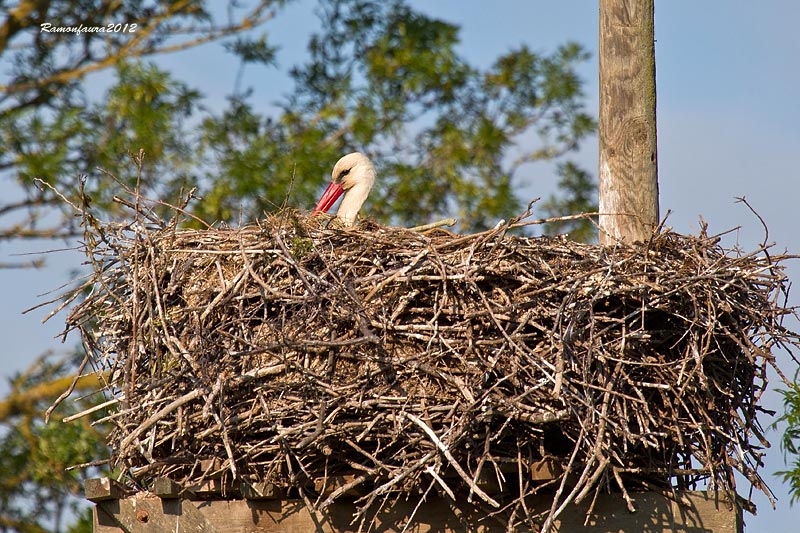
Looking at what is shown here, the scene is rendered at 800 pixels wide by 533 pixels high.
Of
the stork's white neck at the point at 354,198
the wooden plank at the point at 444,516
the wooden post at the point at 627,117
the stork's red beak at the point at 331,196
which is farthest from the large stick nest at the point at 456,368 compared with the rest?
the stork's red beak at the point at 331,196

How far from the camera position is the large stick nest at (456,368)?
4117 mm

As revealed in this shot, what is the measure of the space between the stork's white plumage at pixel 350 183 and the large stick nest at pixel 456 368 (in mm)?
1900

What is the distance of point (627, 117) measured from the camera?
511 centimetres

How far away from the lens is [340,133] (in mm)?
9438

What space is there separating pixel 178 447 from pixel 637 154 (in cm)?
226

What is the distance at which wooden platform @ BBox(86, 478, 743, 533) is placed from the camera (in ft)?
14.0

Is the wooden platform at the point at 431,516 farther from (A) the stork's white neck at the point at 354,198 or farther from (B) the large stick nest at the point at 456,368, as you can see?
(A) the stork's white neck at the point at 354,198

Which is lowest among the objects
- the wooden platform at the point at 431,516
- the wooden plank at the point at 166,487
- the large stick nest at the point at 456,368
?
the wooden platform at the point at 431,516

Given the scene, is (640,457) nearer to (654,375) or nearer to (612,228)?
(654,375)

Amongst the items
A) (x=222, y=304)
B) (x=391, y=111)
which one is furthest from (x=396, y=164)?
(x=222, y=304)

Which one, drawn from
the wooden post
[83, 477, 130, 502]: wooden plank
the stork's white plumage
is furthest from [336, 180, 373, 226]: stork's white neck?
[83, 477, 130, 502]: wooden plank

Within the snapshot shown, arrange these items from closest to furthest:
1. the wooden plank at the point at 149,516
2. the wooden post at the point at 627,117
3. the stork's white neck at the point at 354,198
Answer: the wooden plank at the point at 149,516 < the wooden post at the point at 627,117 < the stork's white neck at the point at 354,198

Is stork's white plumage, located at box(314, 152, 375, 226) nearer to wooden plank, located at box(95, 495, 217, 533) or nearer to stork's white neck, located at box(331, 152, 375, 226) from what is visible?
stork's white neck, located at box(331, 152, 375, 226)

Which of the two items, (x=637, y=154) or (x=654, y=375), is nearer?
(x=654, y=375)
